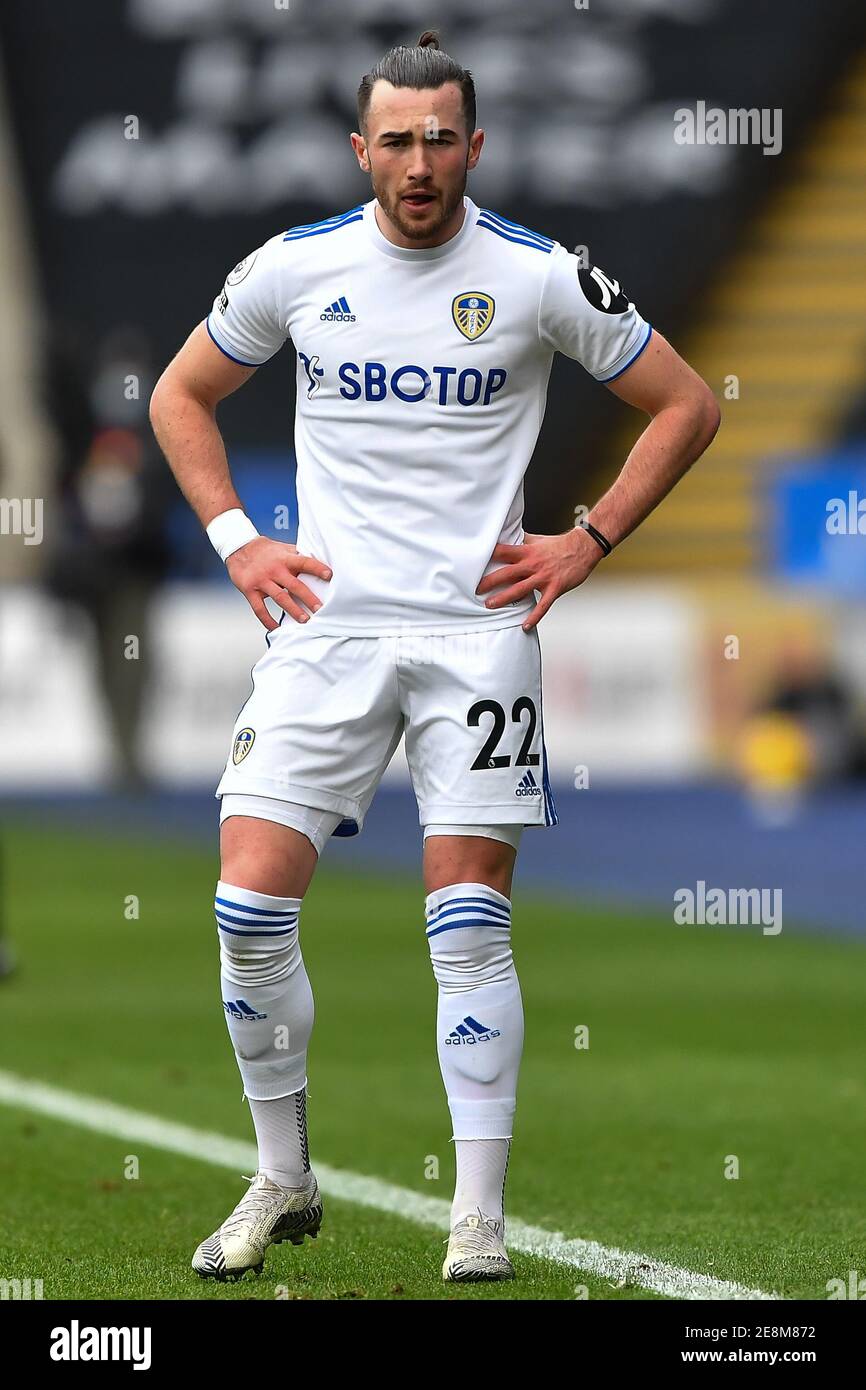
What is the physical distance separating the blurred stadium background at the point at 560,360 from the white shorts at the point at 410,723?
52.1 feet

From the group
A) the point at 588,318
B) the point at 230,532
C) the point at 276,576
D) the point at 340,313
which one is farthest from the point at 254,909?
the point at 588,318

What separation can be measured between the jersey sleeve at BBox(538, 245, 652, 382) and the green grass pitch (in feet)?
6.03

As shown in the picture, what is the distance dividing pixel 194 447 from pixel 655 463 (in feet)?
3.16

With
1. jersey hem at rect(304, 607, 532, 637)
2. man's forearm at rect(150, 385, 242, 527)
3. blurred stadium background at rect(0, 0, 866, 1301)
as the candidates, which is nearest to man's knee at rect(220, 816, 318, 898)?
jersey hem at rect(304, 607, 532, 637)

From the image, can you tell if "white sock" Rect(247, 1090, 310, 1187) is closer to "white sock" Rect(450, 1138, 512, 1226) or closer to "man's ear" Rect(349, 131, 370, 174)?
"white sock" Rect(450, 1138, 512, 1226)

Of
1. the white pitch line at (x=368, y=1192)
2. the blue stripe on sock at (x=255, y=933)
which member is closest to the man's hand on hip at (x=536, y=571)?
the blue stripe on sock at (x=255, y=933)

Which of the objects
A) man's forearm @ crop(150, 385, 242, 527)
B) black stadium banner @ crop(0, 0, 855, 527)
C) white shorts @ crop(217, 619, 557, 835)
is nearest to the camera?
white shorts @ crop(217, 619, 557, 835)

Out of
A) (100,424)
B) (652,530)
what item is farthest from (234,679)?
(652,530)

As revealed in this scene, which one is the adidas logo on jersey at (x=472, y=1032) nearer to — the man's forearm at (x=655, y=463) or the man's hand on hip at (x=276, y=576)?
the man's hand on hip at (x=276, y=576)

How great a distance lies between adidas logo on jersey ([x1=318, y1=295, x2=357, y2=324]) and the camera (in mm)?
4918

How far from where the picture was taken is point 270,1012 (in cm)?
500

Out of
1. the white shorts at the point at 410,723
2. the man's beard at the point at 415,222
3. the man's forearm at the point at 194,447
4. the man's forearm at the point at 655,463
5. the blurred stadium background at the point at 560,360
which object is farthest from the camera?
the blurred stadium background at the point at 560,360

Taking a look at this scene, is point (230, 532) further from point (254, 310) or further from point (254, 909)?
point (254, 909)

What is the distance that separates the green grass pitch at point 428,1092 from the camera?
518cm
